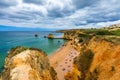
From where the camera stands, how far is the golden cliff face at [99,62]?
19948 millimetres

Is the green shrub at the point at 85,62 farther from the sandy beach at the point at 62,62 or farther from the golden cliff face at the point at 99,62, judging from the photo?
the sandy beach at the point at 62,62

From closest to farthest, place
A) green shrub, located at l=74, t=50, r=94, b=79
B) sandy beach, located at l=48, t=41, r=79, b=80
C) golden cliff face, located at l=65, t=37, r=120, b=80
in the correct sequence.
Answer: golden cliff face, located at l=65, t=37, r=120, b=80 → green shrub, located at l=74, t=50, r=94, b=79 → sandy beach, located at l=48, t=41, r=79, b=80

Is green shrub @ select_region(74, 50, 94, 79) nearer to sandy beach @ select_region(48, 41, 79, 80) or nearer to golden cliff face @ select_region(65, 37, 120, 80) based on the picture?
golden cliff face @ select_region(65, 37, 120, 80)

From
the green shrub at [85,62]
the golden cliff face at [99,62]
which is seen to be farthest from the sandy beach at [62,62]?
the golden cliff face at [99,62]

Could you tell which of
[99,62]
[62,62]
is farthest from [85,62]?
[62,62]

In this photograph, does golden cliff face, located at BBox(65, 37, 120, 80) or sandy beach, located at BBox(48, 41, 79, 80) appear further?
sandy beach, located at BBox(48, 41, 79, 80)

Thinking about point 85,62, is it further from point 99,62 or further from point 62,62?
point 62,62

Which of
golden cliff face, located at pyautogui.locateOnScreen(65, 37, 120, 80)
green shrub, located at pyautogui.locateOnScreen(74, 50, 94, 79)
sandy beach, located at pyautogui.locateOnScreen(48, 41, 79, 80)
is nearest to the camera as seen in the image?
golden cliff face, located at pyautogui.locateOnScreen(65, 37, 120, 80)

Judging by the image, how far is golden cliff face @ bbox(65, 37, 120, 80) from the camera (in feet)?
65.4

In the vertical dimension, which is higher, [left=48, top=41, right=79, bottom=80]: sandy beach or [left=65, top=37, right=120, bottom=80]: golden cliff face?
[left=65, top=37, right=120, bottom=80]: golden cliff face

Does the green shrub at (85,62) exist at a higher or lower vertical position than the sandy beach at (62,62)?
higher

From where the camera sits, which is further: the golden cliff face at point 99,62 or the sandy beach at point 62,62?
the sandy beach at point 62,62

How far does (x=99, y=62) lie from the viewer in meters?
24.0

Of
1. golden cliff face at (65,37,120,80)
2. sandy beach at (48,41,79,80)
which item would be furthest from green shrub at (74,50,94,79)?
sandy beach at (48,41,79,80)
